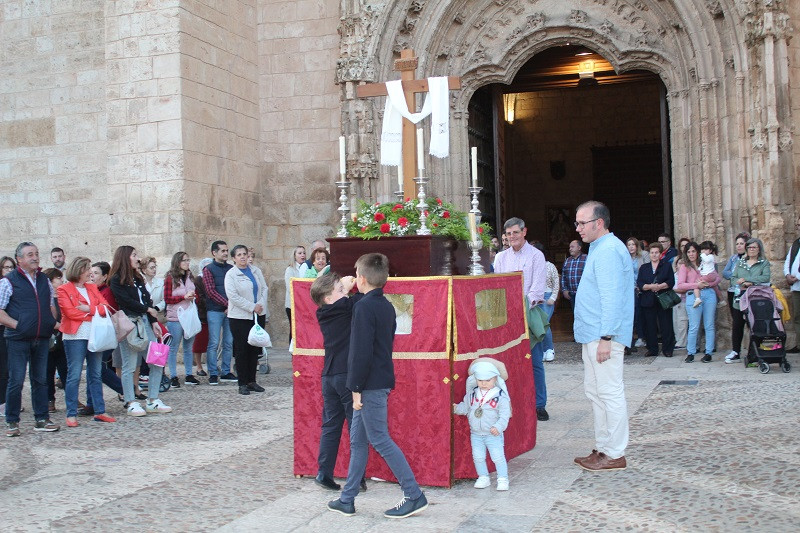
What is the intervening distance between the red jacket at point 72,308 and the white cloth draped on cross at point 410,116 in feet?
9.55

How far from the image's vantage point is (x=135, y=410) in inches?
335

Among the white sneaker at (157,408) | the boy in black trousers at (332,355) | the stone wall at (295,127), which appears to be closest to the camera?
the boy in black trousers at (332,355)

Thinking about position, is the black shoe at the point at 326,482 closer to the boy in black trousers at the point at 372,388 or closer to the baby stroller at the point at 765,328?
the boy in black trousers at the point at 372,388

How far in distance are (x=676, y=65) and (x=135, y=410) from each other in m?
8.65

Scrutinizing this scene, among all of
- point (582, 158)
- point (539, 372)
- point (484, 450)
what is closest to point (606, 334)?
point (484, 450)

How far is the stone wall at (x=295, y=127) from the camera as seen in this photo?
1382cm

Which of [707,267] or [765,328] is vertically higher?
[707,267]

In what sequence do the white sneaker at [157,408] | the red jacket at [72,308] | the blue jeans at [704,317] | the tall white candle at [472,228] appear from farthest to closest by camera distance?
the blue jeans at [704,317], the white sneaker at [157,408], the red jacket at [72,308], the tall white candle at [472,228]

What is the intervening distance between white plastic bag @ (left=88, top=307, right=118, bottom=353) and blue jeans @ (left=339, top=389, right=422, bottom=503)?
375cm

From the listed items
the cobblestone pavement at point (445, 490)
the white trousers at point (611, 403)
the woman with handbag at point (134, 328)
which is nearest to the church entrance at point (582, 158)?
the woman with handbag at point (134, 328)

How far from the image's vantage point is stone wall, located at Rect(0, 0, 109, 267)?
1400 centimetres

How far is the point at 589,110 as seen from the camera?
2259 centimetres

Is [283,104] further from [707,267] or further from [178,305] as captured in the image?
[707,267]

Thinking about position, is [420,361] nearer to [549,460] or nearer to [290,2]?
[549,460]
